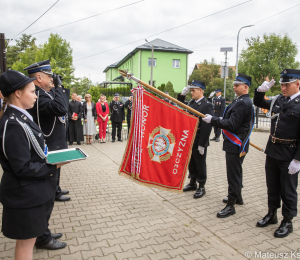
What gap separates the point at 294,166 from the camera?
3252mm

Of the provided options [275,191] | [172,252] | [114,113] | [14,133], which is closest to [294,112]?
[275,191]

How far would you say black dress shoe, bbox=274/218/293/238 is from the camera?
3377 millimetres

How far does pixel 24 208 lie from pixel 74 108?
29.1 ft

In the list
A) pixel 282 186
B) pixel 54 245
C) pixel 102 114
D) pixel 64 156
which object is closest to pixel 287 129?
pixel 282 186

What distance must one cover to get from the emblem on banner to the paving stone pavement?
3.21 ft

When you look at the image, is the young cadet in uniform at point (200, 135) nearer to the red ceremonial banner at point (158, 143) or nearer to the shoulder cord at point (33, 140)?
the red ceremonial banner at point (158, 143)

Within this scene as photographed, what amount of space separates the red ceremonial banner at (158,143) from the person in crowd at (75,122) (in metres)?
7.14

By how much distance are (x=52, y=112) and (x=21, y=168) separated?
1.45m

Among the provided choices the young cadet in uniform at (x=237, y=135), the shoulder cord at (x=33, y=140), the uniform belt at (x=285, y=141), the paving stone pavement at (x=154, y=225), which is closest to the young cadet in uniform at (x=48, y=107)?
the paving stone pavement at (x=154, y=225)

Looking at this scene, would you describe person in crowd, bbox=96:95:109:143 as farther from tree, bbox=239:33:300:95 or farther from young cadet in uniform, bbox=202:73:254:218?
tree, bbox=239:33:300:95

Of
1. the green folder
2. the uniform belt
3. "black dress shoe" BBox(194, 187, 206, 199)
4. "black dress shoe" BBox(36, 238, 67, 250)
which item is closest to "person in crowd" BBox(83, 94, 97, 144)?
"black dress shoe" BBox(194, 187, 206, 199)

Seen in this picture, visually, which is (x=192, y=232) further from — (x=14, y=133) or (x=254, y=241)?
(x=14, y=133)

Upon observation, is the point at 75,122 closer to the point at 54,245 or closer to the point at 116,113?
the point at 116,113

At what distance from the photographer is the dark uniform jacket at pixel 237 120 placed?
12.6 feet
